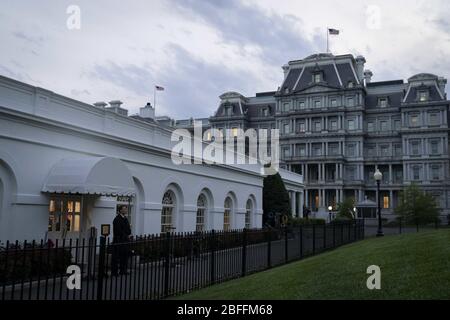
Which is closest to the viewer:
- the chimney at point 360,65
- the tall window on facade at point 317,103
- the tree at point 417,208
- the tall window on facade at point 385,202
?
the tree at point 417,208

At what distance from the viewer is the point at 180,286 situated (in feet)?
36.8

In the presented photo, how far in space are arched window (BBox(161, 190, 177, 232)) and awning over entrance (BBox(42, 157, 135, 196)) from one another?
622cm

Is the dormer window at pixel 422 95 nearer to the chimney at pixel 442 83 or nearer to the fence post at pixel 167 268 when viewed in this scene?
the chimney at pixel 442 83

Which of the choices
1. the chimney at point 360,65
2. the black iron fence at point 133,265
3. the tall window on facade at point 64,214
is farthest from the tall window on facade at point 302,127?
the tall window on facade at point 64,214

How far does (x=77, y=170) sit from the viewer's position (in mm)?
15539

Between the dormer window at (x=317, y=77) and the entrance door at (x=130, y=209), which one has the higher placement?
A: the dormer window at (x=317, y=77)

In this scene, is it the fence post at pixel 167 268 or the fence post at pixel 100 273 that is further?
the fence post at pixel 167 268

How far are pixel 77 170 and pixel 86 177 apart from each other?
533 mm

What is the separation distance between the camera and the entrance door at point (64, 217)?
16125mm

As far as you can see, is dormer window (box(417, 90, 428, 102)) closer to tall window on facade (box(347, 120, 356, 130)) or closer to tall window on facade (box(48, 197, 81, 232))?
tall window on facade (box(347, 120, 356, 130))

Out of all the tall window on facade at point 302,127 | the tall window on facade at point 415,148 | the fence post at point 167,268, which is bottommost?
the fence post at point 167,268

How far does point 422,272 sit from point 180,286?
555 centimetres
